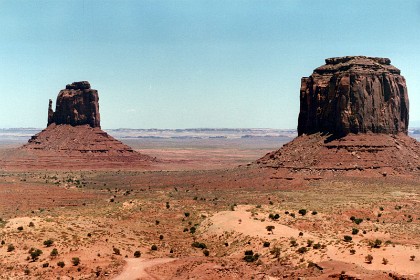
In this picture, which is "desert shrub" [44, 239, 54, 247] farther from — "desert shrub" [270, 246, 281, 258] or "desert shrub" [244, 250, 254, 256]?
"desert shrub" [270, 246, 281, 258]

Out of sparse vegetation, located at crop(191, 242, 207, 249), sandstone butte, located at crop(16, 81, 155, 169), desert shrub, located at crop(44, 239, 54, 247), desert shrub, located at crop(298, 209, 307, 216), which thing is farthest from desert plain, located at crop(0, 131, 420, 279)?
sandstone butte, located at crop(16, 81, 155, 169)

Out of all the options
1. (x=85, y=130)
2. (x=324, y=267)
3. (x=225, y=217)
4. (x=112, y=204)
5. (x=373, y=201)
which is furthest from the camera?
(x=85, y=130)

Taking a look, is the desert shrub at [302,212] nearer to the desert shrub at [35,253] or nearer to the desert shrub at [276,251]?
the desert shrub at [276,251]

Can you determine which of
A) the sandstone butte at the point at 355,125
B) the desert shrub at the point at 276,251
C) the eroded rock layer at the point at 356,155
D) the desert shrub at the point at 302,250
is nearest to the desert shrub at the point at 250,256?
the desert shrub at the point at 276,251

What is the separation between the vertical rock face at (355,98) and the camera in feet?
315

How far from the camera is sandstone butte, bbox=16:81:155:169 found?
147 m

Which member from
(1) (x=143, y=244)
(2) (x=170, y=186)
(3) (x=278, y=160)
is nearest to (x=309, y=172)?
(3) (x=278, y=160)

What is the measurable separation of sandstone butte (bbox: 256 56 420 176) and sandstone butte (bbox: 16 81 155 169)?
6748cm

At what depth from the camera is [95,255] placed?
43.3m

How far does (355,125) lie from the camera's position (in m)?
95.9

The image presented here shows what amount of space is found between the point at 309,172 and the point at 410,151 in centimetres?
2442

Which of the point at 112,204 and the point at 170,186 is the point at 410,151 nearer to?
the point at 170,186

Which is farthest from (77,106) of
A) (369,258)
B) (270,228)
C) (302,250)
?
(369,258)

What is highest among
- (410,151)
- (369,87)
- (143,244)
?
(369,87)
